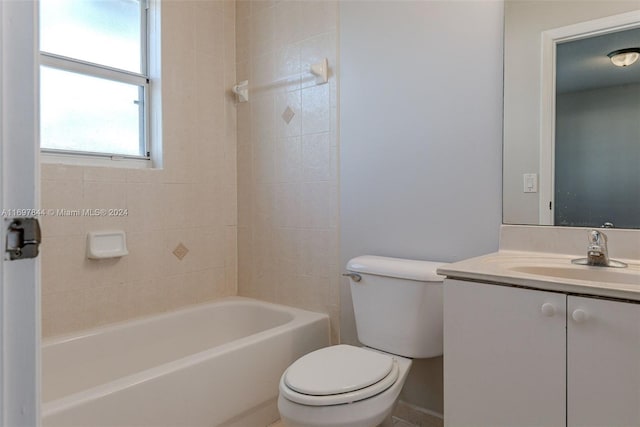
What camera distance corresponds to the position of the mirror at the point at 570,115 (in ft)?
4.46

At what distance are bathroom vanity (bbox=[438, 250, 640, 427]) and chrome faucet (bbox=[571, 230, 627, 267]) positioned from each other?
33 mm

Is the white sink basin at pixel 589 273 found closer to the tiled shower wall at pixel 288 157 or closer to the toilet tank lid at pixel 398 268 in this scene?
the toilet tank lid at pixel 398 268

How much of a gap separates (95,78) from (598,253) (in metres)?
2.29

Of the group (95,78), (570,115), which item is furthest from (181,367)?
(570,115)

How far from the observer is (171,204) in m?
2.21

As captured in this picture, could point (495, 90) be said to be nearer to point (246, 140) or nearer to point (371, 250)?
point (371, 250)

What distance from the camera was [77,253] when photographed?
1876 millimetres

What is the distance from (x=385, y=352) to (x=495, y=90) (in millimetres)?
1127

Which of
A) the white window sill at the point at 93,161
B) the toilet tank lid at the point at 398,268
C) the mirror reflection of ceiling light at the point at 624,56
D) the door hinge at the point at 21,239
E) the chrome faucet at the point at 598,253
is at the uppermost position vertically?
the mirror reflection of ceiling light at the point at 624,56

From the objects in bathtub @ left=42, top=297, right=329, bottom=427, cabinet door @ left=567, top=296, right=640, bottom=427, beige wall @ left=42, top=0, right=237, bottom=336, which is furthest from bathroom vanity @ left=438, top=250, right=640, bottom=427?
beige wall @ left=42, top=0, right=237, bottom=336

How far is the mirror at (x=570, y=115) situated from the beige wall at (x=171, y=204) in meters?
1.59

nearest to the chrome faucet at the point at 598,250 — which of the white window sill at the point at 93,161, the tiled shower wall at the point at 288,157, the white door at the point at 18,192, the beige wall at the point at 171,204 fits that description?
the tiled shower wall at the point at 288,157

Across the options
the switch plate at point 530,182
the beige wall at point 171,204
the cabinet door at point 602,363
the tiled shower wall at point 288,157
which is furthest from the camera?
the tiled shower wall at point 288,157

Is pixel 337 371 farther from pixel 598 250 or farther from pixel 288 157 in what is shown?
pixel 288 157
